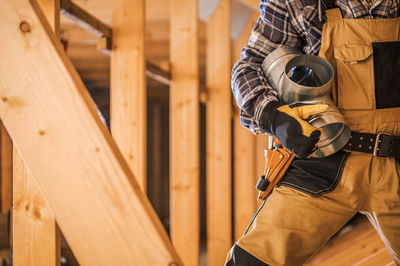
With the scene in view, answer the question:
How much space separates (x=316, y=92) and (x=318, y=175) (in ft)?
0.78

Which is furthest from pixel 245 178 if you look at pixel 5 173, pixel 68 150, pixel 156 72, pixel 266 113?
pixel 5 173

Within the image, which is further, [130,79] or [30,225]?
[130,79]

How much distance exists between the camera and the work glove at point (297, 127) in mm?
988

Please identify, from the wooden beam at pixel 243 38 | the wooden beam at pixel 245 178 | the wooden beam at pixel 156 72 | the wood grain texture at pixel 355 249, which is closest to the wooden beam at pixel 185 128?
the wooden beam at pixel 156 72

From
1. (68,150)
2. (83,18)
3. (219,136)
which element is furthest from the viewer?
(219,136)

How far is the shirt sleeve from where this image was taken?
115 cm

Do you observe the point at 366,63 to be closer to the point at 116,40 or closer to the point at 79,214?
the point at 79,214

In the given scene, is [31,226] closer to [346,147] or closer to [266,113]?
[266,113]

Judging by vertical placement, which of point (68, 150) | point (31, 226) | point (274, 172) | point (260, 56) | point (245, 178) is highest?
point (260, 56)

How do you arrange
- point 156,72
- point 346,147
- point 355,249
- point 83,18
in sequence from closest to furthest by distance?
point 346,147, point 355,249, point 83,18, point 156,72

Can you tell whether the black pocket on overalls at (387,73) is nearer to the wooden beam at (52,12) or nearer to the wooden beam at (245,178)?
the wooden beam at (52,12)

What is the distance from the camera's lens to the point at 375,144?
108 cm

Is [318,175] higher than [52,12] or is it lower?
lower

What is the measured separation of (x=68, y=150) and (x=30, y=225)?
29 centimetres
